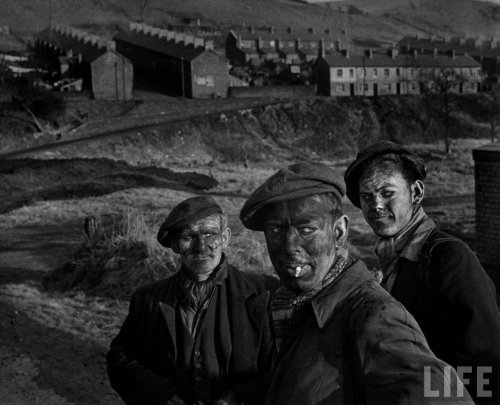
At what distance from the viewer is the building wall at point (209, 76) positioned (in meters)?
52.9

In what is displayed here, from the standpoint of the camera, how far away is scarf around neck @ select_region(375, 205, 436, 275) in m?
3.59

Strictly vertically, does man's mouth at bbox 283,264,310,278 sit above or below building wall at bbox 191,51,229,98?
below

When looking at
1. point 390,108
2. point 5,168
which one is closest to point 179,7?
point 390,108

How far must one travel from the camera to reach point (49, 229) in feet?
57.5

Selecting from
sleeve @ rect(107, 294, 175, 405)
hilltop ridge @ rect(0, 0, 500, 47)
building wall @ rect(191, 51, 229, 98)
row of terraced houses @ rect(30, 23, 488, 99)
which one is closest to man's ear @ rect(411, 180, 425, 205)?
sleeve @ rect(107, 294, 175, 405)

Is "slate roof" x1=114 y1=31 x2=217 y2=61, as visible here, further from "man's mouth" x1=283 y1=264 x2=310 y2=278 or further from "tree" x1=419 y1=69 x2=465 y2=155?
"man's mouth" x1=283 y1=264 x2=310 y2=278

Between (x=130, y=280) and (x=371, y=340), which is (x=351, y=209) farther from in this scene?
(x=371, y=340)

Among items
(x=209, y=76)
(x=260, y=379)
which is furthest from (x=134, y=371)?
(x=209, y=76)

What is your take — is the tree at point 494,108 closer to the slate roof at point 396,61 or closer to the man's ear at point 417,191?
the slate roof at point 396,61

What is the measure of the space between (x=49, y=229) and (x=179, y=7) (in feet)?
416

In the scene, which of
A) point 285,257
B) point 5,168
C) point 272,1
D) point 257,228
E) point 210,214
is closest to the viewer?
point 285,257

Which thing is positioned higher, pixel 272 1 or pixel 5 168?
pixel 272 1

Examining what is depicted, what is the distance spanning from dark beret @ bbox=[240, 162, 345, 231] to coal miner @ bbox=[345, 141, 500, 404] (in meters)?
0.92

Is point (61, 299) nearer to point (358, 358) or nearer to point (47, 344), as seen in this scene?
point (47, 344)
